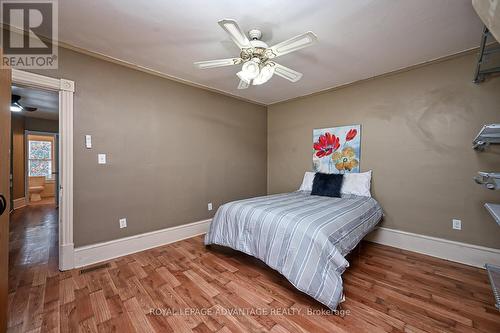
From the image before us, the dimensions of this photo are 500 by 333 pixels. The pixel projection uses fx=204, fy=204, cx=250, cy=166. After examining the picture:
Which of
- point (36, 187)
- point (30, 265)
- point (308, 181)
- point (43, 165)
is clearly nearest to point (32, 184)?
point (36, 187)

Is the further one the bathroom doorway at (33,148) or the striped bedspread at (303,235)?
the bathroom doorway at (33,148)

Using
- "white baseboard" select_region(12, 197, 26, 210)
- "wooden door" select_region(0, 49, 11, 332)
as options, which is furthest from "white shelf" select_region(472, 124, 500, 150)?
"white baseboard" select_region(12, 197, 26, 210)

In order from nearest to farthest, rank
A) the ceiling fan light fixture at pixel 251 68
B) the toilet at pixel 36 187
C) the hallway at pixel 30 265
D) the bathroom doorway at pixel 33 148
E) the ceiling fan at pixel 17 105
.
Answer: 1. the hallway at pixel 30 265
2. the ceiling fan light fixture at pixel 251 68
3. the ceiling fan at pixel 17 105
4. the bathroom doorway at pixel 33 148
5. the toilet at pixel 36 187

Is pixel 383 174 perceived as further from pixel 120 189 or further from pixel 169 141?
pixel 120 189

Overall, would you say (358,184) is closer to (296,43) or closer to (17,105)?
(296,43)

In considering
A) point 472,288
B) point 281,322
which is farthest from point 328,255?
point 472,288

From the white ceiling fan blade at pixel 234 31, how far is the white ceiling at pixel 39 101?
299 cm

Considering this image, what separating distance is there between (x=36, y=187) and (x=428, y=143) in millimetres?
9252

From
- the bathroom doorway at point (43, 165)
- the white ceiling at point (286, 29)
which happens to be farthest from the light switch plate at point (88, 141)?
the bathroom doorway at point (43, 165)

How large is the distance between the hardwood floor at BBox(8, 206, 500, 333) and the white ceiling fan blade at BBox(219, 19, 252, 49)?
6.94 ft

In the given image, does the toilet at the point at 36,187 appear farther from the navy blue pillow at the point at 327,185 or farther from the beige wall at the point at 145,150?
the navy blue pillow at the point at 327,185

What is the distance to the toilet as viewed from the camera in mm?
5871

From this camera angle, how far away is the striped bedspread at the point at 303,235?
1627 millimetres

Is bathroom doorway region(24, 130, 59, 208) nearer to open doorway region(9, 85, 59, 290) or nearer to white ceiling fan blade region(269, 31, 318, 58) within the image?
open doorway region(9, 85, 59, 290)
